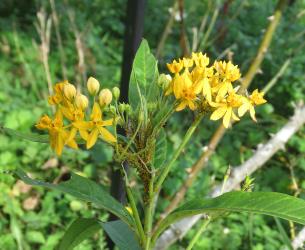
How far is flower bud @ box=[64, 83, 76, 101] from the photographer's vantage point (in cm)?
86

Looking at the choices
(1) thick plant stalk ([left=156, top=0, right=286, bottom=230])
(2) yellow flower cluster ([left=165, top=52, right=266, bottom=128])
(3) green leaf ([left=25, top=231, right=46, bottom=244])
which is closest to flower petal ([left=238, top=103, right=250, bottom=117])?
(2) yellow flower cluster ([left=165, top=52, right=266, bottom=128])

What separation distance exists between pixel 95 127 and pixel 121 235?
0.93ft

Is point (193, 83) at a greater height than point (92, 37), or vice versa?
point (193, 83)

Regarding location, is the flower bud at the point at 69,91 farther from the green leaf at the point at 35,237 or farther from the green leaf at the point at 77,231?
the green leaf at the point at 35,237

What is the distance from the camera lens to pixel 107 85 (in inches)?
113

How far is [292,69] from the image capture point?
10.0ft

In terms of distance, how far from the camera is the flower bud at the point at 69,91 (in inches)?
33.7

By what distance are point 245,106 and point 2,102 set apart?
5.92 ft

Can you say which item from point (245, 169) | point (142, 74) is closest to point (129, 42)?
point (142, 74)

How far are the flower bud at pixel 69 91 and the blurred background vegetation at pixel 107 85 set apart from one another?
0.68m

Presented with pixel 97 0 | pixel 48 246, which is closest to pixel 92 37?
pixel 97 0

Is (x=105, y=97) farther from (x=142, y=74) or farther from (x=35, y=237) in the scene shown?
(x=35, y=237)

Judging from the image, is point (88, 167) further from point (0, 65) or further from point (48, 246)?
point (0, 65)

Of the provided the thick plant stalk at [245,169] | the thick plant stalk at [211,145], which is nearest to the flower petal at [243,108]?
the thick plant stalk at [245,169]
